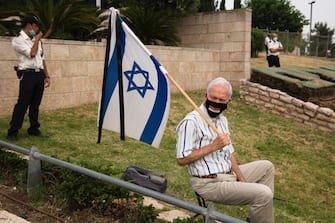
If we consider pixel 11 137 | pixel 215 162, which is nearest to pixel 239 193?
pixel 215 162

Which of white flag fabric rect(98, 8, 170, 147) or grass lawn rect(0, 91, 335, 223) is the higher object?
white flag fabric rect(98, 8, 170, 147)

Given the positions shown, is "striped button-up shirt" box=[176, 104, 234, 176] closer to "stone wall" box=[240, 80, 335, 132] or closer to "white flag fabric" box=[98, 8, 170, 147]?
"white flag fabric" box=[98, 8, 170, 147]

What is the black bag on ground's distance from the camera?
4.05m

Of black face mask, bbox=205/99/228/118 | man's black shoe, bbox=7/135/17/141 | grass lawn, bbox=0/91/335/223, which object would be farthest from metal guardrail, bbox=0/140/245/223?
man's black shoe, bbox=7/135/17/141

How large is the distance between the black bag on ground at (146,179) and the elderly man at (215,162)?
1.01 meters

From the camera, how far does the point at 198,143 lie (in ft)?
10.2

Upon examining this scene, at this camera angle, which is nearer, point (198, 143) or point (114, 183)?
point (114, 183)

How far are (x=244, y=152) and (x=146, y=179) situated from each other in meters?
3.09

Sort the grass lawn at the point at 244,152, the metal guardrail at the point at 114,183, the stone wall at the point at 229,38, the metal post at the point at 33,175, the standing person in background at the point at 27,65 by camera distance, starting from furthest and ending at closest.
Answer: the stone wall at the point at 229,38 < the standing person in background at the point at 27,65 < the grass lawn at the point at 244,152 < the metal post at the point at 33,175 < the metal guardrail at the point at 114,183

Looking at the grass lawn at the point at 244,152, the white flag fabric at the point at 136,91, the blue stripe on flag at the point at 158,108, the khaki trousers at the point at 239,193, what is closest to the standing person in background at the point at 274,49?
the grass lawn at the point at 244,152

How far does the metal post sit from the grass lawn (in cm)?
41

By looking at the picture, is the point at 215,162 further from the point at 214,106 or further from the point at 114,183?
the point at 114,183

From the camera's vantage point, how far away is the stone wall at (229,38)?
1174 centimetres

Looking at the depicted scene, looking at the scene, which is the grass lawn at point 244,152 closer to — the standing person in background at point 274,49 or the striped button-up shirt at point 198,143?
the striped button-up shirt at point 198,143
